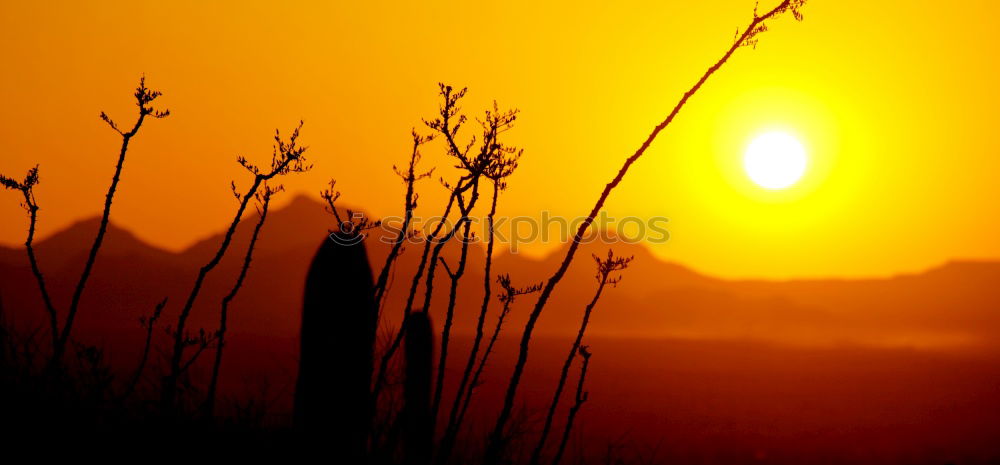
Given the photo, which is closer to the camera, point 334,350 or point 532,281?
point 334,350

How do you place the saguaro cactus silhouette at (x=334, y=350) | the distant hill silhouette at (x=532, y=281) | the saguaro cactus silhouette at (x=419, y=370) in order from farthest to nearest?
the distant hill silhouette at (x=532, y=281)
the saguaro cactus silhouette at (x=419, y=370)
the saguaro cactus silhouette at (x=334, y=350)

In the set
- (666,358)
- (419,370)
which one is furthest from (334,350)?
(666,358)

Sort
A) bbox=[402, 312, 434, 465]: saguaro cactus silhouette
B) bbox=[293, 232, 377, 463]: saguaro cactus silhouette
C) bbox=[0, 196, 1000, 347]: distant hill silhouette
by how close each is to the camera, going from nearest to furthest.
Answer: bbox=[293, 232, 377, 463]: saguaro cactus silhouette
bbox=[402, 312, 434, 465]: saguaro cactus silhouette
bbox=[0, 196, 1000, 347]: distant hill silhouette

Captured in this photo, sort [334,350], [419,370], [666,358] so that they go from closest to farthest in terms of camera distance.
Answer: [334,350]
[419,370]
[666,358]

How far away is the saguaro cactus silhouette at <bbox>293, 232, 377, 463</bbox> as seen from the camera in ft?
17.7

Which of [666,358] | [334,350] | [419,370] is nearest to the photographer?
[334,350]

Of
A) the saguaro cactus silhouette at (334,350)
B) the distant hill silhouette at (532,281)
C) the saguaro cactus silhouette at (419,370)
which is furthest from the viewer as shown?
the distant hill silhouette at (532,281)

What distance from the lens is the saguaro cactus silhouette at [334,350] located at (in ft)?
17.7

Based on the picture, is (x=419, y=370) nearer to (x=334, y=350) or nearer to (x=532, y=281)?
(x=334, y=350)

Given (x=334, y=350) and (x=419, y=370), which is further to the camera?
(x=419, y=370)

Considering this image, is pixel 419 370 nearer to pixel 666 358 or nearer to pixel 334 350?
pixel 334 350

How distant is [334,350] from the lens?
539cm

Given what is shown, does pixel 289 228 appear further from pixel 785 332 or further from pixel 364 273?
pixel 364 273

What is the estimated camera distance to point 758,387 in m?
41.9
